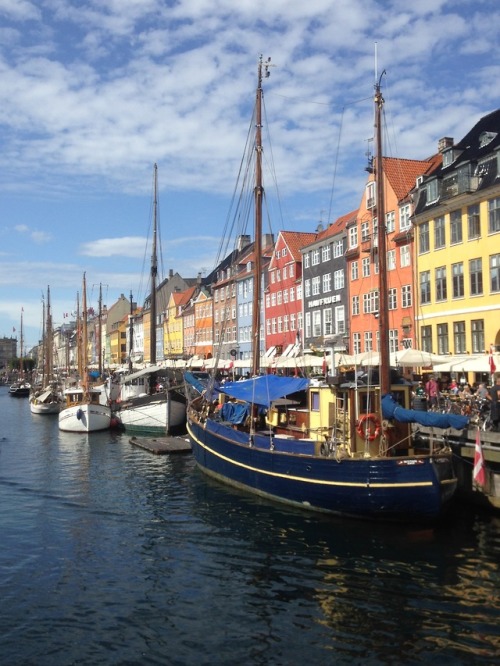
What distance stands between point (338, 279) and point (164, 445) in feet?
81.7

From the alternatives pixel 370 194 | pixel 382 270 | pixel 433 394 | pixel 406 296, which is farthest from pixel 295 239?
pixel 382 270

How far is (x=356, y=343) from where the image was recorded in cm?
5359

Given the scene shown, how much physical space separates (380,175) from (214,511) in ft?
37.9

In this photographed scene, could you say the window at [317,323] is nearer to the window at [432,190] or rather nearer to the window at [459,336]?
the window at [432,190]

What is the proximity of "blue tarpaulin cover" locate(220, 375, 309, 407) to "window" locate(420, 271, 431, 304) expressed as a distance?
72.1 feet

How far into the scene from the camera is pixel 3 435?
48.5 metres

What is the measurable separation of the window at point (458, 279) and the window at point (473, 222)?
2.00 m

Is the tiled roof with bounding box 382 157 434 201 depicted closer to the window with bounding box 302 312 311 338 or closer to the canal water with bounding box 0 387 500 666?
the window with bounding box 302 312 311 338

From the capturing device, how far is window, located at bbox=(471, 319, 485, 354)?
39.3m

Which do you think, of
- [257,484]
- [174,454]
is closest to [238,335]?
[174,454]

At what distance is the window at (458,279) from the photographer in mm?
41312

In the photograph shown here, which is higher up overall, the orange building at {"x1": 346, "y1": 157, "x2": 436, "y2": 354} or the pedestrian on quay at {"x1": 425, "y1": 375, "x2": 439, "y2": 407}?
the orange building at {"x1": 346, "y1": 157, "x2": 436, "y2": 354}

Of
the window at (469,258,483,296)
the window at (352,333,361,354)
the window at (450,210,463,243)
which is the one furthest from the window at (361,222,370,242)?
the window at (469,258,483,296)

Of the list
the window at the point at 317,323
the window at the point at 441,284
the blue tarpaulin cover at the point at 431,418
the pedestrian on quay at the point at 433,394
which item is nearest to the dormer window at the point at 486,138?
the window at the point at 441,284
